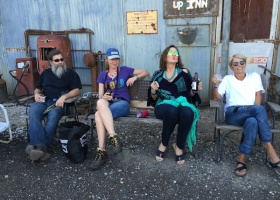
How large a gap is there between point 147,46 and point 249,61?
1984 millimetres

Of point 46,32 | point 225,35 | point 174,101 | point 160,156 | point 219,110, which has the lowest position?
point 160,156

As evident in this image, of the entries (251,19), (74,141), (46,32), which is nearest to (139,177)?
(74,141)

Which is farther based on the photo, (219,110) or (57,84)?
(57,84)

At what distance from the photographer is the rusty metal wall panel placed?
4.85 meters

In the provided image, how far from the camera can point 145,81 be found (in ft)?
13.4

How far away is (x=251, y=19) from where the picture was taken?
16.2 feet

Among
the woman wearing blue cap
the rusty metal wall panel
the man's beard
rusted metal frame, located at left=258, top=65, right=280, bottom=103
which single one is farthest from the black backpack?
rusted metal frame, located at left=258, top=65, right=280, bottom=103

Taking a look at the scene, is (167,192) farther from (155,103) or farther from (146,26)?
(146,26)

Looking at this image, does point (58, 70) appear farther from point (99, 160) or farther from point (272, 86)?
point (272, 86)

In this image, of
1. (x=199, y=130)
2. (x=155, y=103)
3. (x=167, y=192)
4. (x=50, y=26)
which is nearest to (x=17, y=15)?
(x=50, y=26)

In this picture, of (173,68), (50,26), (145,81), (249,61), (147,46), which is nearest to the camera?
(173,68)

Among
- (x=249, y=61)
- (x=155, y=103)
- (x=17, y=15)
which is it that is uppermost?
(x=17, y=15)

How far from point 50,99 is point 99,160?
1328 mm

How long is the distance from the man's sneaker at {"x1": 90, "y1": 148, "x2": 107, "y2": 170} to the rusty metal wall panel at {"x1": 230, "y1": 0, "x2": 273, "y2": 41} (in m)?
3.36
